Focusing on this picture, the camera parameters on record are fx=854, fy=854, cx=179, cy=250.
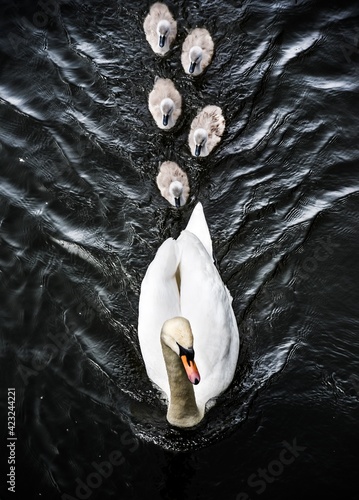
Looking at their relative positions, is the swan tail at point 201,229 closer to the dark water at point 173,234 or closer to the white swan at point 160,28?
the dark water at point 173,234

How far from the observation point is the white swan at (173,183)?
25.8ft

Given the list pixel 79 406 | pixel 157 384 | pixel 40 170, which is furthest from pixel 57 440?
pixel 40 170

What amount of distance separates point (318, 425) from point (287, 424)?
22 cm

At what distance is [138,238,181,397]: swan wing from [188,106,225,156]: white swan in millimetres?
2008

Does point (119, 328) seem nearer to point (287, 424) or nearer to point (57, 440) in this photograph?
point (57, 440)

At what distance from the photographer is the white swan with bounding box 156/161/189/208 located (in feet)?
25.8

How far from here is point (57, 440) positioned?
6.12m

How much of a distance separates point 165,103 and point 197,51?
794mm

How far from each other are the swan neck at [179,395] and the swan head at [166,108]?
3.21 metres

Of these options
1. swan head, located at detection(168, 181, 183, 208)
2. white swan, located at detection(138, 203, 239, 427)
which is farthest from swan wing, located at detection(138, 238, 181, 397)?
swan head, located at detection(168, 181, 183, 208)

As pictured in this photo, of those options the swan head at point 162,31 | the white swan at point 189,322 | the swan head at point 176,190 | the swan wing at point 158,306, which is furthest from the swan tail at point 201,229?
the swan head at point 162,31

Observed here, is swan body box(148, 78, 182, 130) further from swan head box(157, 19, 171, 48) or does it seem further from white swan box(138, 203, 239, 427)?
white swan box(138, 203, 239, 427)

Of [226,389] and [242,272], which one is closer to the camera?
[226,389]

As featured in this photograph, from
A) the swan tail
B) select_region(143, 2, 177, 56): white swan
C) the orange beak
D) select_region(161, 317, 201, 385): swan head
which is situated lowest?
the orange beak
